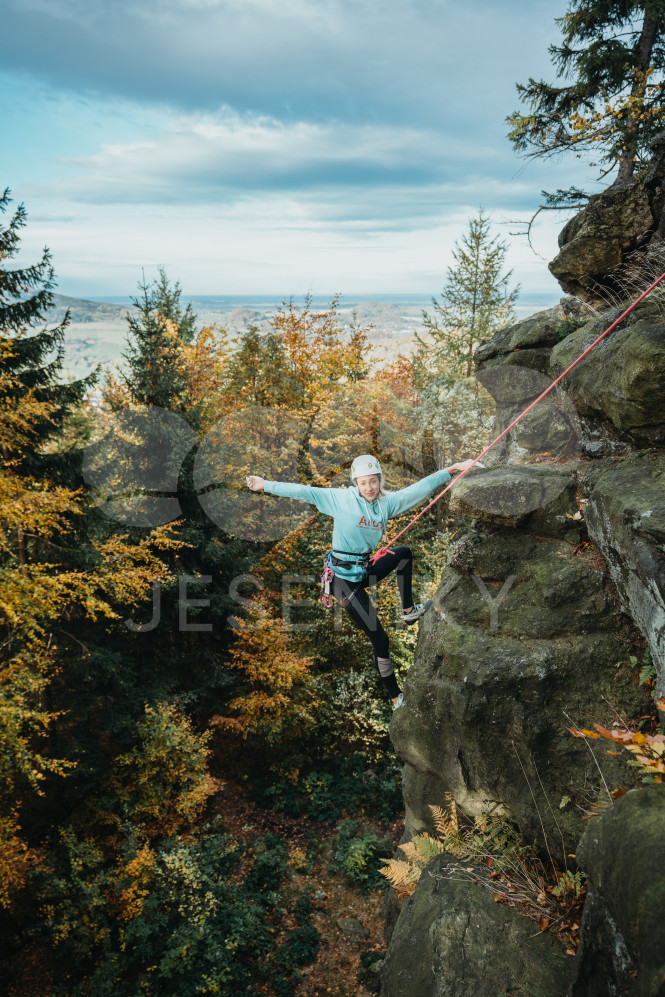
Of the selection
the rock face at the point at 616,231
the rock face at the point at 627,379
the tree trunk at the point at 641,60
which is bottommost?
the rock face at the point at 627,379

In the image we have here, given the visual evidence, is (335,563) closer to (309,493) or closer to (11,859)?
(309,493)

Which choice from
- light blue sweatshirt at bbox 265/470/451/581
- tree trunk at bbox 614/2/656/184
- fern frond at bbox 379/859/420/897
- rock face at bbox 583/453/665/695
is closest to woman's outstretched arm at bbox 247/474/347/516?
light blue sweatshirt at bbox 265/470/451/581

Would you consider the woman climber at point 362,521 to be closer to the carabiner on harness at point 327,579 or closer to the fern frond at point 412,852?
the carabiner on harness at point 327,579

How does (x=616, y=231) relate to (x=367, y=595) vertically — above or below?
above

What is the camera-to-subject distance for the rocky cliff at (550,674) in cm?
430

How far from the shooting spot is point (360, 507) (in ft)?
20.2

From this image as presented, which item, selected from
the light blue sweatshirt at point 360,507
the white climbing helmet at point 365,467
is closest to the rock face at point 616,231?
the light blue sweatshirt at point 360,507

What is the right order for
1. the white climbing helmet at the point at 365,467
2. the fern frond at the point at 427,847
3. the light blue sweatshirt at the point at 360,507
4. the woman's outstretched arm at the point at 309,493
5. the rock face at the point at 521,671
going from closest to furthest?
the rock face at the point at 521,671, the woman's outstretched arm at the point at 309,493, the white climbing helmet at the point at 365,467, the light blue sweatshirt at the point at 360,507, the fern frond at the point at 427,847

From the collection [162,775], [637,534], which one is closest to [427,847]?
[637,534]

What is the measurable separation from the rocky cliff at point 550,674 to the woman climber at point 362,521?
22.4 inches

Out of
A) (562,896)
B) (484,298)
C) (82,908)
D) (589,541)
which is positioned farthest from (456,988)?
(484,298)

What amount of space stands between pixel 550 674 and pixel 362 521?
2.56 meters

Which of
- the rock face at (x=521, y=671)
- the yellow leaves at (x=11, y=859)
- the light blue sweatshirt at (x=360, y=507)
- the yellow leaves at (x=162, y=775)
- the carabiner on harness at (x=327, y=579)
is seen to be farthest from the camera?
the yellow leaves at (x=162, y=775)

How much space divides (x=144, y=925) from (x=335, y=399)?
15.6 m
